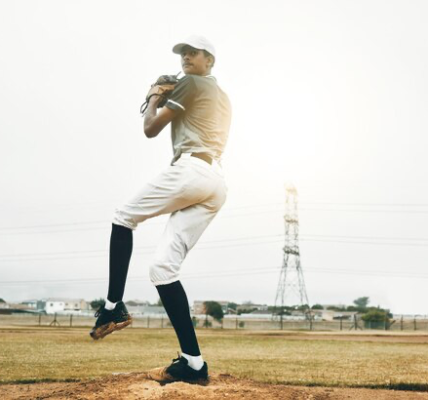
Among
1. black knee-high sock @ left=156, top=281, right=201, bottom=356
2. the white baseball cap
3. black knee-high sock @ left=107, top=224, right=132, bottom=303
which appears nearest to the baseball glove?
the white baseball cap

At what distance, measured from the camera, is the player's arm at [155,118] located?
12.2 feet

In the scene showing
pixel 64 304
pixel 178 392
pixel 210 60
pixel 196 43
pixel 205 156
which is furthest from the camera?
pixel 64 304

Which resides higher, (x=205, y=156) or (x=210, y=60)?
(x=210, y=60)

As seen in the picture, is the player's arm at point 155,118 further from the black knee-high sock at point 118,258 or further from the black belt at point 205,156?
the black knee-high sock at point 118,258

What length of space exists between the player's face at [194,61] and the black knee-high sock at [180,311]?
1.67 m

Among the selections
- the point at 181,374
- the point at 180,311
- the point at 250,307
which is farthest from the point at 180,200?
the point at 250,307

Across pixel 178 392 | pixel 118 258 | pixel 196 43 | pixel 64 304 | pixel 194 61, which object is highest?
pixel 196 43

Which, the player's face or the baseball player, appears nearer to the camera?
the baseball player

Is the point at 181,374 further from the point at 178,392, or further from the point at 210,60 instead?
the point at 210,60

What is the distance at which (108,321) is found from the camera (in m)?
3.73

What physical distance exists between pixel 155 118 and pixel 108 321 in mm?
1529

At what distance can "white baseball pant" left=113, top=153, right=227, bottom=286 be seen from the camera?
3.69m

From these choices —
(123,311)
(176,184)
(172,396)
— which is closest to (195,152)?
(176,184)

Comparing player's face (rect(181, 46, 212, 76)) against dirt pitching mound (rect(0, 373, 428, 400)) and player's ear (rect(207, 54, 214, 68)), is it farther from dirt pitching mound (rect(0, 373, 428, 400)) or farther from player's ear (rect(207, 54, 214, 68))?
dirt pitching mound (rect(0, 373, 428, 400))
